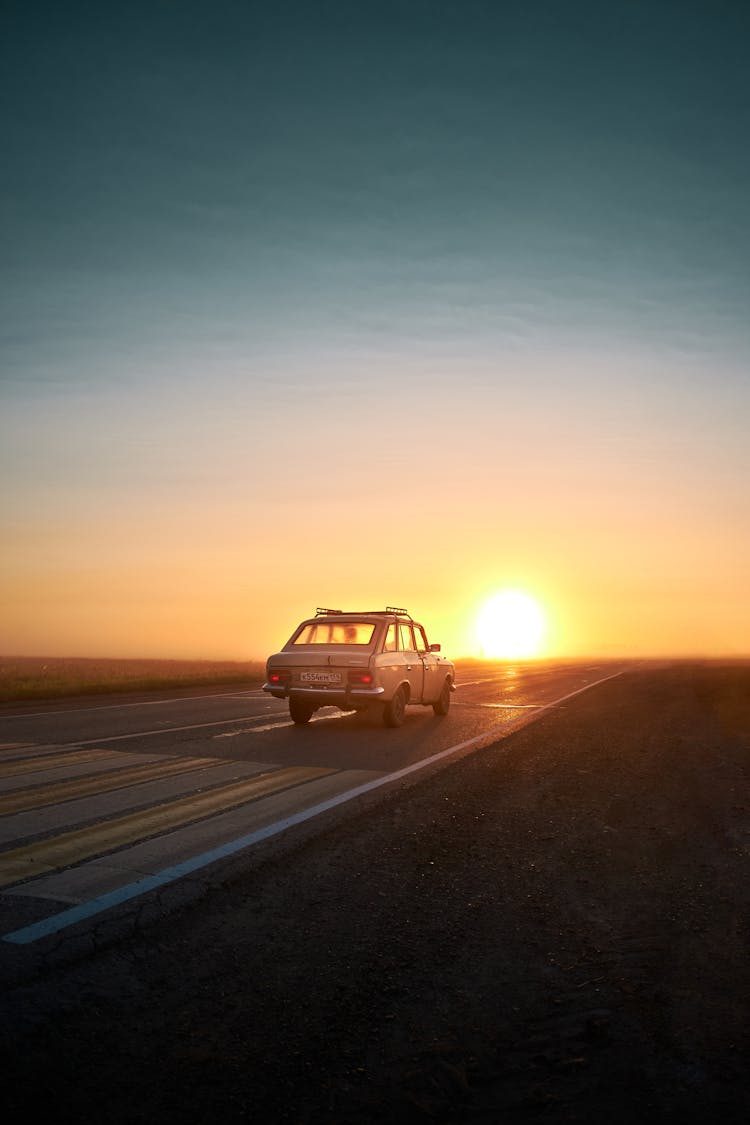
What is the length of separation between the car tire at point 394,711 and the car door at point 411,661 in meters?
0.51

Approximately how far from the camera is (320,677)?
13.4 meters

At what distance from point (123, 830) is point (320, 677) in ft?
24.7

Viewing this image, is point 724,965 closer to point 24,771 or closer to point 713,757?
point 24,771

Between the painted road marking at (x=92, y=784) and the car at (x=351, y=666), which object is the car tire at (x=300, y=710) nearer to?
the car at (x=351, y=666)

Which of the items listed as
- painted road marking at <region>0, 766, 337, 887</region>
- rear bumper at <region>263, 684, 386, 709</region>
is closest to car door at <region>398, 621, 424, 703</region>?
rear bumper at <region>263, 684, 386, 709</region>

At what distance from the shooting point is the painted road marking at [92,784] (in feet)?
22.3

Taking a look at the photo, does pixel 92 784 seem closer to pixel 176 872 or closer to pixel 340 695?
pixel 176 872

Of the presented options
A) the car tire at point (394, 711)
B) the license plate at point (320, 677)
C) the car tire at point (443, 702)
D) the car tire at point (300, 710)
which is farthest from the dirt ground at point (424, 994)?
the car tire at point (443, 702)

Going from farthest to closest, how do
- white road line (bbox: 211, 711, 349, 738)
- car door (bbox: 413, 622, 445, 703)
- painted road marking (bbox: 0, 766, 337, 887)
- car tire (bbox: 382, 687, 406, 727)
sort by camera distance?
1. car door (bbox: 413, 622, 445, 703)
2. car tire (bbox: 382, 687, 406, 727)
3. white road line (bbox: 211, 711, 349, 738)
4. painted road marking (bbox: 0, 766, 337, 887)

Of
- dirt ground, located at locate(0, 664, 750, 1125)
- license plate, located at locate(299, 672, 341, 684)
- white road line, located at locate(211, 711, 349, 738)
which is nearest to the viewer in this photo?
dirt ground, located at locate(0, 664, 750, 1125)

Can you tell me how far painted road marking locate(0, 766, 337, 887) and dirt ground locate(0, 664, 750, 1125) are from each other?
1162mm

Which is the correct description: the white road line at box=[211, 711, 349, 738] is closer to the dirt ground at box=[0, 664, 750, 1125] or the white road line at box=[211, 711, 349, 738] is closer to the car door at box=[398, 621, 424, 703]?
the car door at box=[398, 621, 424, 703]

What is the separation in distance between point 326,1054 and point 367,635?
443 inches

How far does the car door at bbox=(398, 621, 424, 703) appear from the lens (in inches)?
577
